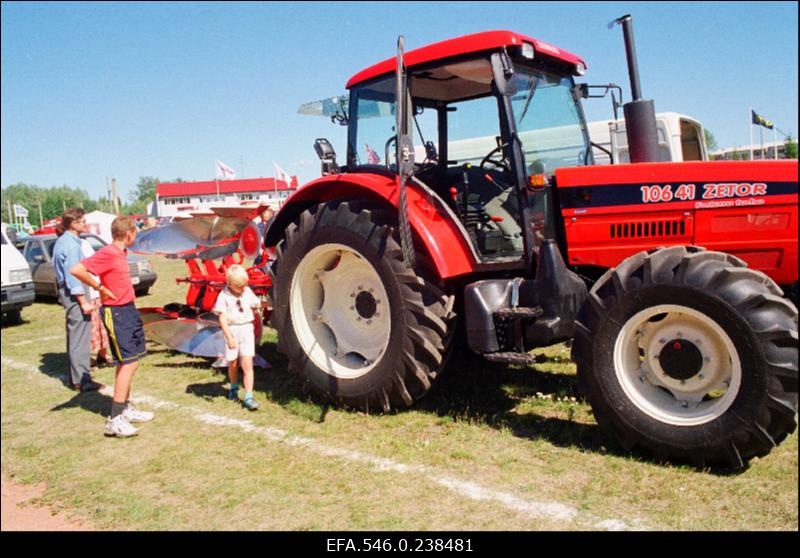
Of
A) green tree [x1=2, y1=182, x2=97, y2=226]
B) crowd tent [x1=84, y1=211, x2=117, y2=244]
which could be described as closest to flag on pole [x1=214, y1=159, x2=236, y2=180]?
crowd tent [x1=84, y1=211, x2=117, y2=244]

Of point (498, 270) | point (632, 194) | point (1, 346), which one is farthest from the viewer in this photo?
point (1, 346)

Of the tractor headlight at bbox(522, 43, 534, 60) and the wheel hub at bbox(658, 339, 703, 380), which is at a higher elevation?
the tractor headlight at bbox(522, 43, 534, 60)

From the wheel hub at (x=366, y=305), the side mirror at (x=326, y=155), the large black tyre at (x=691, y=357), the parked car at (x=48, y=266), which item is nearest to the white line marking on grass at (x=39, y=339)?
the parked car at (x=48, y=266)

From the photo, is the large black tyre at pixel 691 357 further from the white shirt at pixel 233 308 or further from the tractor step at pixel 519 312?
the white shirt at pixel 233 308

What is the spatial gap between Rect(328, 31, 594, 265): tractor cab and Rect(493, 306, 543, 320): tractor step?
39cm

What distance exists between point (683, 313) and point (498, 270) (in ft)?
4.14

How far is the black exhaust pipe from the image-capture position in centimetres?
443

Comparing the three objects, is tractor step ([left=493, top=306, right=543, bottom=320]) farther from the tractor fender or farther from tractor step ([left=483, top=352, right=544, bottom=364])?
the tractor fender

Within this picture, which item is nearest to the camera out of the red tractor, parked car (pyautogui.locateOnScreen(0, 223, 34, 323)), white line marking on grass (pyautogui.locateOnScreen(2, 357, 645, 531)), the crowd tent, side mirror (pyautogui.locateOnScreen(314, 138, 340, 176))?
white line marking on grass (pyautogui.locateOnScreen(2, 357, 645, 531))

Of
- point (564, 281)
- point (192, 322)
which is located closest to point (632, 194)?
point (564, 281)

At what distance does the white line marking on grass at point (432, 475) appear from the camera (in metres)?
3.00

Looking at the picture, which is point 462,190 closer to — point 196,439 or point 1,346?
point 196,439

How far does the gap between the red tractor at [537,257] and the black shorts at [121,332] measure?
3.53ft

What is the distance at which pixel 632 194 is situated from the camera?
389 cm
